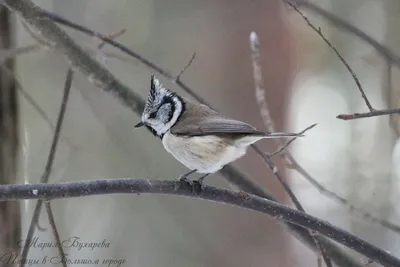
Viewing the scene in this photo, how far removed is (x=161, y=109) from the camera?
65.9 inches

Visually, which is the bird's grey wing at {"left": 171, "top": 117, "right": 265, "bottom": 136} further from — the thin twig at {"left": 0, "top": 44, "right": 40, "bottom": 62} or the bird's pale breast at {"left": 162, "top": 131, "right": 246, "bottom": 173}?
the thin twig at {"left": 0, "top": 44, "right": 40, "bottom": 62}

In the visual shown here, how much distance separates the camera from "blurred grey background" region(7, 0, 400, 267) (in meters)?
2.53

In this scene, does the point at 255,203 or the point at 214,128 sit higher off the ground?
the point at 214,128

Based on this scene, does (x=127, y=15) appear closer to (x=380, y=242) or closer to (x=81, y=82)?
(x=81, y=82)

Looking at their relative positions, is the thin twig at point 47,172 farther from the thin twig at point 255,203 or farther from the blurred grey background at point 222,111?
the blurred grey background at point 222,111

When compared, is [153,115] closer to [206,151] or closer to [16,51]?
[206,151]

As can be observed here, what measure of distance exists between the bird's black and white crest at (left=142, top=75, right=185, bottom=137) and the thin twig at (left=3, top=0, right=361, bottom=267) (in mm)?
51

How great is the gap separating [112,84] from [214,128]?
0.33 metres

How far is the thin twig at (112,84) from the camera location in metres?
1.58

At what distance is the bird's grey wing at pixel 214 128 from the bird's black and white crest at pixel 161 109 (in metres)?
0.06

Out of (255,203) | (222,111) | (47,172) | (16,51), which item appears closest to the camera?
(255,203)

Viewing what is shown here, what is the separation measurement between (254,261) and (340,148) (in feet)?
5.29

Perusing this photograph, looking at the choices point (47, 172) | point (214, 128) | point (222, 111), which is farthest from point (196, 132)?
point (222, 111)

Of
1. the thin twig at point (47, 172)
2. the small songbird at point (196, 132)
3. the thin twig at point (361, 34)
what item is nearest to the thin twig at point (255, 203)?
the small songbird at point (196, 132)
